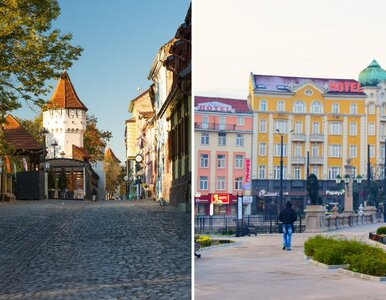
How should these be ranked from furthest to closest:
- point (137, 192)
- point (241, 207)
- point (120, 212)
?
point (137, 192) < point (120, 212) < point (241, 207)

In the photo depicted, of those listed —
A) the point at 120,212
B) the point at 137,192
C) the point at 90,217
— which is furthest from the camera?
the point at 137,192

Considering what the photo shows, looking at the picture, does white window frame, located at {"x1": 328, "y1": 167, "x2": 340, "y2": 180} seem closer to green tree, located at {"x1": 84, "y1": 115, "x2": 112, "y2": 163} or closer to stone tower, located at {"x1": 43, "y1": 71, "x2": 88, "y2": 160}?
green tree, located at {"x1": 84, "y1": 115, "x2": 112, "y2": 163}

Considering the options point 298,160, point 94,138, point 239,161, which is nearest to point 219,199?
point 239,161

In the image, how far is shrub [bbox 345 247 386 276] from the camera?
13.6 ft

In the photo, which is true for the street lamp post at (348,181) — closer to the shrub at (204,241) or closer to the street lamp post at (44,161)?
the shrub at (204,241)

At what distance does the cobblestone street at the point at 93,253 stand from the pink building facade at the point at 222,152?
3.69 feet

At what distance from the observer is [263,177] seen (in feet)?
13.7

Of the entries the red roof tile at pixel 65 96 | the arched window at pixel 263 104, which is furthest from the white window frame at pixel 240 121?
the red roof tile at pixel 65 96

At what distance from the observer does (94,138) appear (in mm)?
8406

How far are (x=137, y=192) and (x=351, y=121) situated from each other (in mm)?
11143

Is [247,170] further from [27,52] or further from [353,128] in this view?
[27,52]

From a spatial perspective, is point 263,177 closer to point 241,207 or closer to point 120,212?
point 241,207

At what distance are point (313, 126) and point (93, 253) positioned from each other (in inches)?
109

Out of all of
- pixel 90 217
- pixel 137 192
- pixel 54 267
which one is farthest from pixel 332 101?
pixel 137 192
